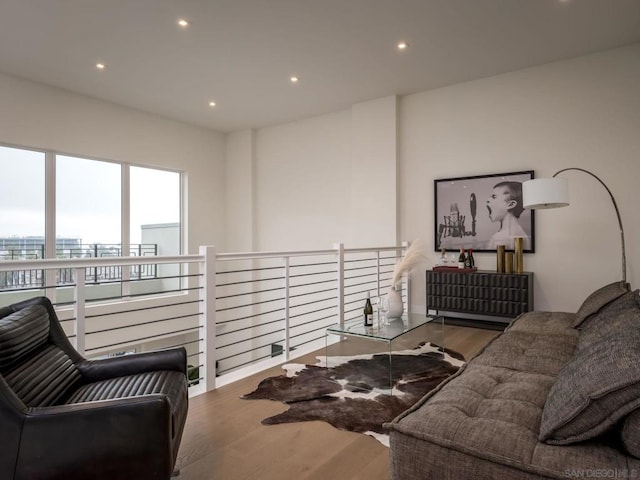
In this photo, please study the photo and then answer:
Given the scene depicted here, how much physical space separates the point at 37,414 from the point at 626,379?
1942 millimetres

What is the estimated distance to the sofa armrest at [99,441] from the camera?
1441mm

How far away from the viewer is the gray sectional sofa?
4.03 feet

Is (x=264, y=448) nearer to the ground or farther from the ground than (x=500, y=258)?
nearer to the ground

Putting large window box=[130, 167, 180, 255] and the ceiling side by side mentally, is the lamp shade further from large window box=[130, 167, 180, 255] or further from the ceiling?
large window box=[130, 167, 180, 255]

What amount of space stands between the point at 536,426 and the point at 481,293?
354 centimetres

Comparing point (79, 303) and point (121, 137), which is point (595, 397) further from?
point (121, 137)

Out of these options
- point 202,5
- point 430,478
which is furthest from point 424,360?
point 202,5

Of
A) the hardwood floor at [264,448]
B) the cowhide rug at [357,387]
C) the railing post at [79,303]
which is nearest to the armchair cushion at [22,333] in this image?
the railing post at [79,303]

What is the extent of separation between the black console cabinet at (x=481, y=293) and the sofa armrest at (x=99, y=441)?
4.10 metres

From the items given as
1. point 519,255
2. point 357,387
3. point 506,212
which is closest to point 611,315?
point 357,387

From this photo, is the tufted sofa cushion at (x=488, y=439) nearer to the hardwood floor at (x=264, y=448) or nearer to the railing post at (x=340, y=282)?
the hardwood floor at (x=264, y=448)

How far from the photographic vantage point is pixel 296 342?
690 centimetres

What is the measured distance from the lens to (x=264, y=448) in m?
2.18

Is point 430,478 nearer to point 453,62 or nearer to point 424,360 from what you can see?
point 424,360
